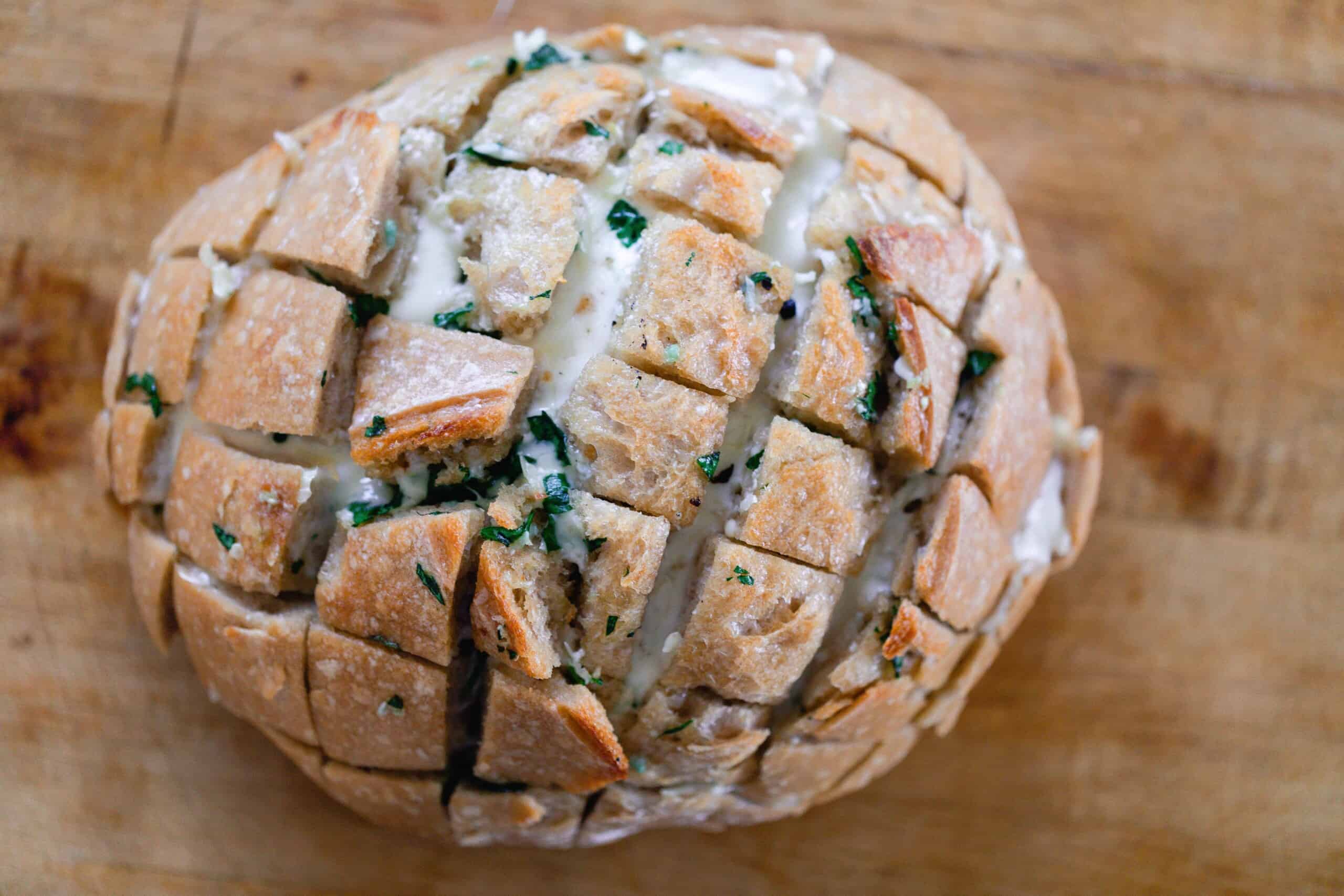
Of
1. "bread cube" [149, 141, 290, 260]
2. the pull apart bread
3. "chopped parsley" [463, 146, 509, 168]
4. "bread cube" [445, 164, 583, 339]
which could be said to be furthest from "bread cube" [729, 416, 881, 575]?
"bread cube" [149, 141, 290, 260]

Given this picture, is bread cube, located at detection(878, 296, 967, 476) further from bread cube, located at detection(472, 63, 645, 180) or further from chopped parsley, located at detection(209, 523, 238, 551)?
chopped parsley, located at detection(209, 523, 238, 551)

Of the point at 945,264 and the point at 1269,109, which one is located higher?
the point at 1269,109

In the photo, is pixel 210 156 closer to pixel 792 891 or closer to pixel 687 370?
pixel 687 370

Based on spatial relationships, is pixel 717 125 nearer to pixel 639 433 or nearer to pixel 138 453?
pixel 639 433

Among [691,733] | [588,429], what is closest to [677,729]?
[691,733]

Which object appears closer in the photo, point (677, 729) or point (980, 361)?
point (677, 729)

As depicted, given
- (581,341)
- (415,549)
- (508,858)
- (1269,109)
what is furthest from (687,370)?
(1269,109)
